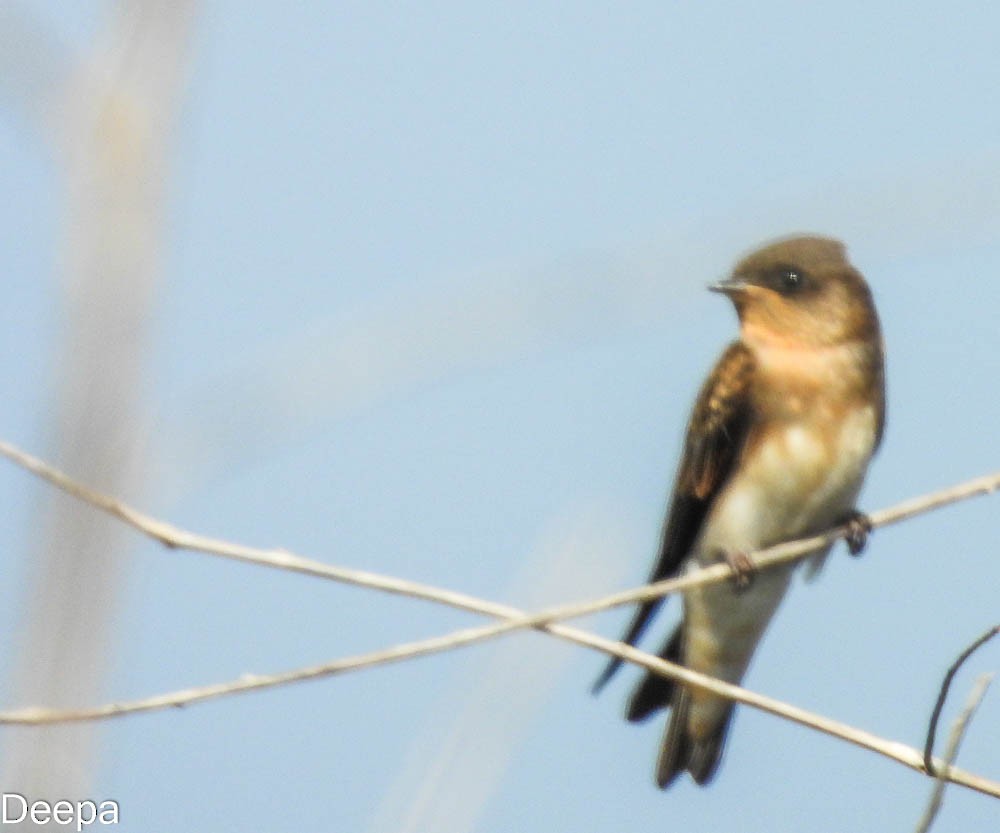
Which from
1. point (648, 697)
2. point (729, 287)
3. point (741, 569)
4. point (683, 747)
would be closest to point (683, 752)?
point (683, 747)

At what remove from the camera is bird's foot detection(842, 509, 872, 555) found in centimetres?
435

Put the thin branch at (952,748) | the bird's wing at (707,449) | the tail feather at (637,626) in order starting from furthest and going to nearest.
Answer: the bird's wing at (707,449) → the tail feather at (637,626) → the thin branch at (952,748)

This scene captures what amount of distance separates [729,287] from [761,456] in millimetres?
488

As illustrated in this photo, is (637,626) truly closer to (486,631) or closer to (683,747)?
(683,747)

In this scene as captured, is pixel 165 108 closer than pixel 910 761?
Yes

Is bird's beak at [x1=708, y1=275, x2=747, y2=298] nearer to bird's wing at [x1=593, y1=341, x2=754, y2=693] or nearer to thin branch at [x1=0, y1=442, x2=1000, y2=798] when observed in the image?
bird's wing at [x1=593, y1=341, x2=754, y2=693]

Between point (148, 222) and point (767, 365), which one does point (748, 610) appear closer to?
point (767, 365)

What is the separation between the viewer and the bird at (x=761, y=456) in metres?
4.49

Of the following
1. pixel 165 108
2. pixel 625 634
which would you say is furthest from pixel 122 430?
pixel 625 634

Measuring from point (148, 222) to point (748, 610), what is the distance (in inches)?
136

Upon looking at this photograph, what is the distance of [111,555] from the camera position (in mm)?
1536

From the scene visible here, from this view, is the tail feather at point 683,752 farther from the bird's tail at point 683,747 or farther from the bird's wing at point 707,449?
the bird's wing at point 707,449

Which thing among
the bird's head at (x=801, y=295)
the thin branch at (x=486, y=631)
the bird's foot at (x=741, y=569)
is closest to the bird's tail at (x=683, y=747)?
the bird's foot at (x=741, y=569)

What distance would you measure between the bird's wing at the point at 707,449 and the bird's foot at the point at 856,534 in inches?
15.7
